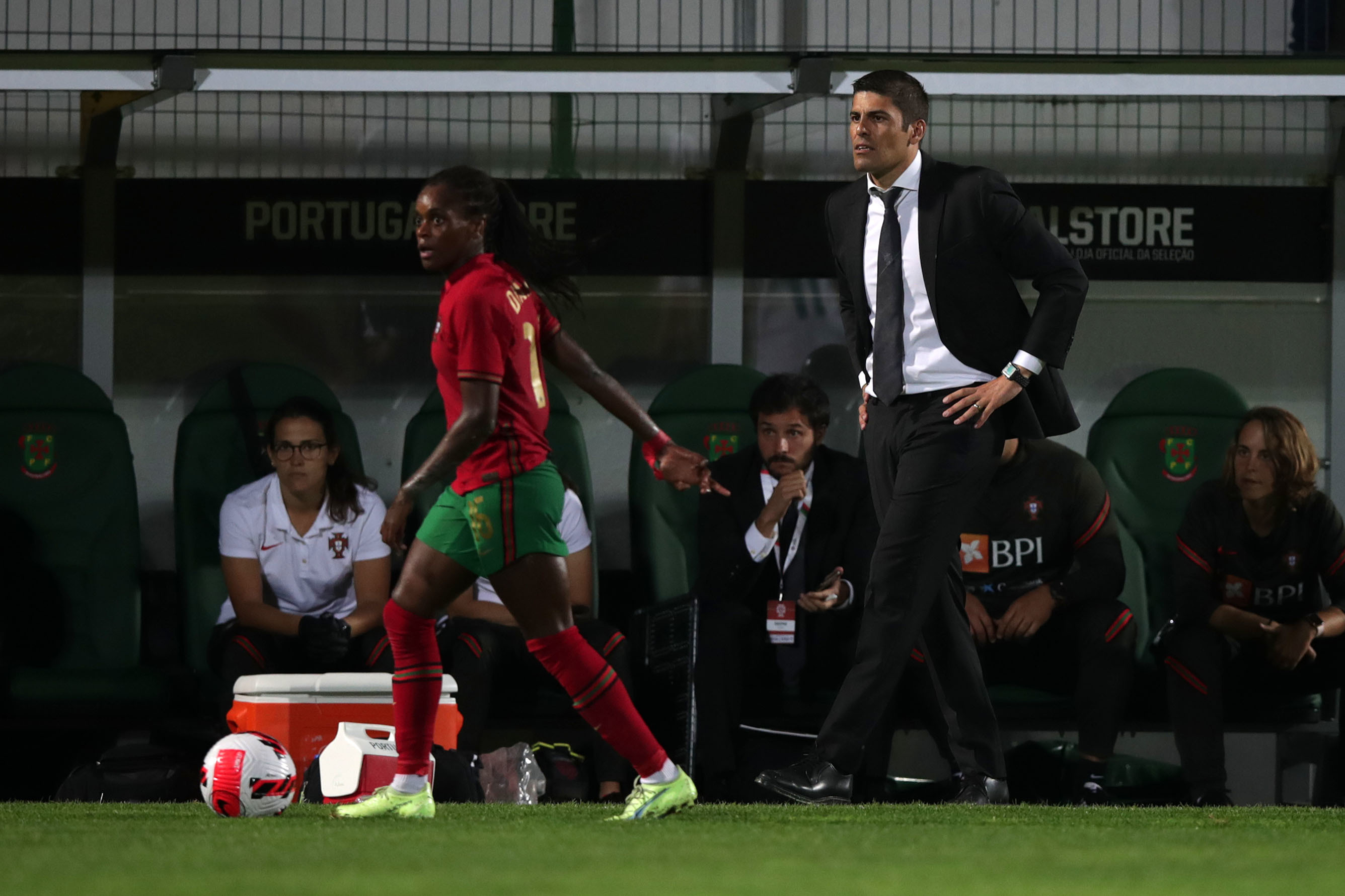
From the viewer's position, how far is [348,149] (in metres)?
6.70

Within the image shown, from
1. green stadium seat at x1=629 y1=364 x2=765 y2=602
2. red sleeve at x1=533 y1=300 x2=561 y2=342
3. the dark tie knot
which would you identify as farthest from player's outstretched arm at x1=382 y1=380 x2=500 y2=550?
green stadium seat at x1=629 y1=364 x2=765 y2=602

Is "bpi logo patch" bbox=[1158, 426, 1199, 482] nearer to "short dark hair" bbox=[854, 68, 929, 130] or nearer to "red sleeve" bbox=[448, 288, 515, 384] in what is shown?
"short dark hair" bbox=[854, 68, 929, 130]

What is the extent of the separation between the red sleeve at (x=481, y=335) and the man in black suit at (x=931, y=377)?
918 mm

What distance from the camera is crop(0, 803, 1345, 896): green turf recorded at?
103 inches

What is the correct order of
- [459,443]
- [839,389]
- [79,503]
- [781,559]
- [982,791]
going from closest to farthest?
[459,443]
[982,791]
[781,559]
[79,503]
[839,389]

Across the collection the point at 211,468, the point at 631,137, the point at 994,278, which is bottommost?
the point at 211,468

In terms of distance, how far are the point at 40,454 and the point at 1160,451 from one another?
3786 millimetres

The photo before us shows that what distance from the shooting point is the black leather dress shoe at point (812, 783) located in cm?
421

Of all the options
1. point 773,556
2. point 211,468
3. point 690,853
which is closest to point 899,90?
point 690,853

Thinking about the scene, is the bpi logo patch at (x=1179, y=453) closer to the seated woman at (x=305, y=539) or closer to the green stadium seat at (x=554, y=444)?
the green stadium seat at (x=554, y=444)

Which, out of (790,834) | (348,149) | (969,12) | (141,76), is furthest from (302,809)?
(969,12)

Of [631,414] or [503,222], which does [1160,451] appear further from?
[503,222]

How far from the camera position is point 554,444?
625 cm

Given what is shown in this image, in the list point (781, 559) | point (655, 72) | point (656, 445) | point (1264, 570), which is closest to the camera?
point (656, 445)
